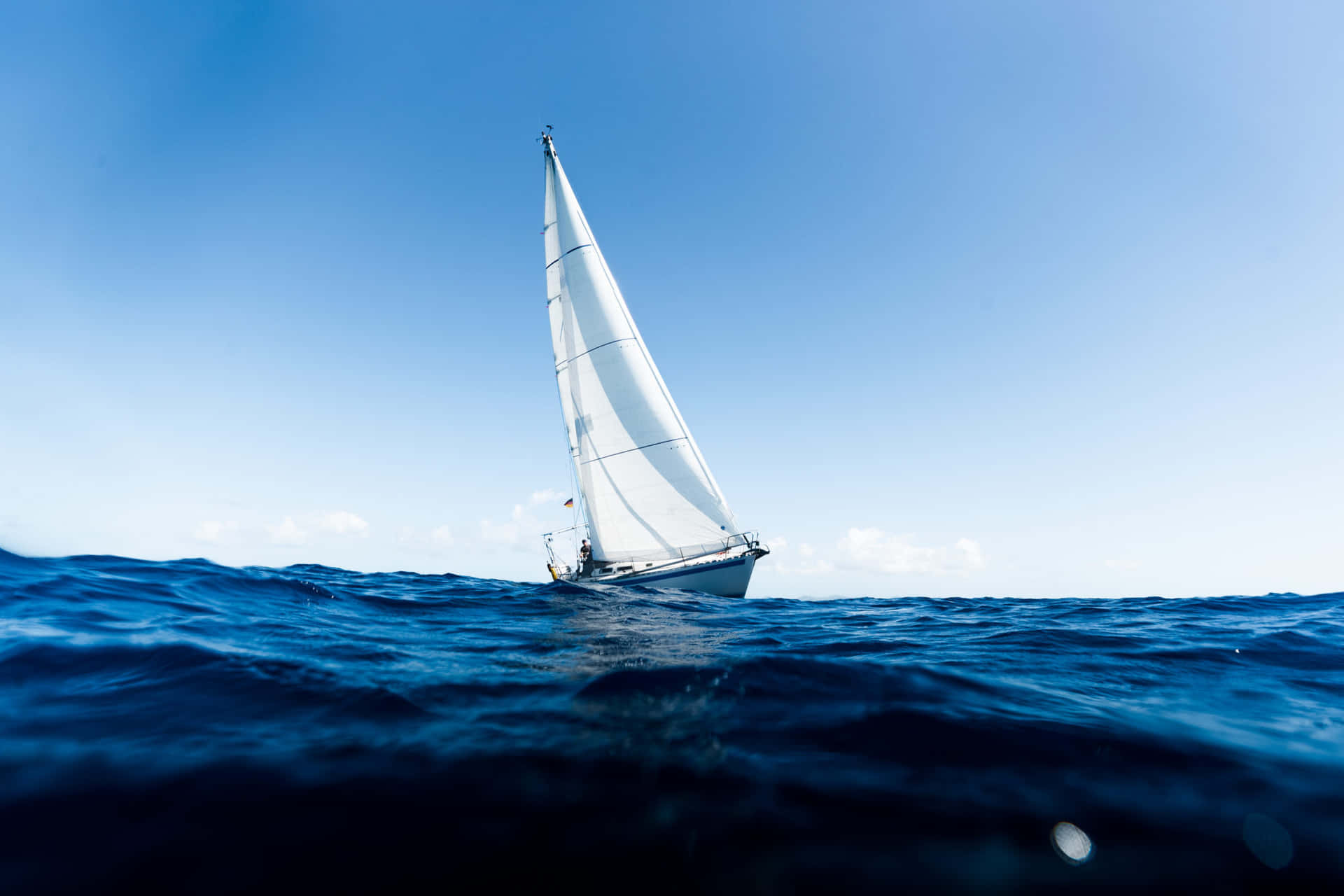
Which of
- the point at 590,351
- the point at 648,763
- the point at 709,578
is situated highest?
the point at 590,351

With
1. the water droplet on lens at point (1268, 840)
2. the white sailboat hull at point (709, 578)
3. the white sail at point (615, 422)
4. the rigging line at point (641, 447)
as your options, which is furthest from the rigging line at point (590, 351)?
the water droplet on lens at point (1268, 840)

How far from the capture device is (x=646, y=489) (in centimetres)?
2122

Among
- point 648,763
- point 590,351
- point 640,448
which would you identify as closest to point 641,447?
point 640,448

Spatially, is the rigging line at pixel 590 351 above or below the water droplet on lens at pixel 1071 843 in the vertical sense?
above

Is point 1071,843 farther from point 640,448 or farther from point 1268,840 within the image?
point 640,448

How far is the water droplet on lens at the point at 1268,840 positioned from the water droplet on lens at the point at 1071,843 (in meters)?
0.82

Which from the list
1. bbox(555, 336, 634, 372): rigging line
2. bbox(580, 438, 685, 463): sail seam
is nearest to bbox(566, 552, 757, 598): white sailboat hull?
bbox(580, 438, 685, 463): sail seam

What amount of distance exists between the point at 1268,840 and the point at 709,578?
16561 millimetres

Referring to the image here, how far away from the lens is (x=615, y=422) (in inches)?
866

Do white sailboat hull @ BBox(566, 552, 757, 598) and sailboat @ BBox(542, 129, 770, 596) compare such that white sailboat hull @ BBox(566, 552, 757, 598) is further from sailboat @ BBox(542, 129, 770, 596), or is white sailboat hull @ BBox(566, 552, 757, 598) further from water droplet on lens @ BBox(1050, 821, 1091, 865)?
water droplet on lens @ BBox(1050, 821, 1091, 865)

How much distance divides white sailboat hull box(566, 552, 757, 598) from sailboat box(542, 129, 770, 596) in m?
0.03

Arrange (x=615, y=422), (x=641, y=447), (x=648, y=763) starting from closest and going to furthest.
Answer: (x=648, y=763), (x=641, y=447), (x=615, y=422)

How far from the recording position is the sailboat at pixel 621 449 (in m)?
20.2

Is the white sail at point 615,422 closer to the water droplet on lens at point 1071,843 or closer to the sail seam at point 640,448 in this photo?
the sail seam at point 640,448
